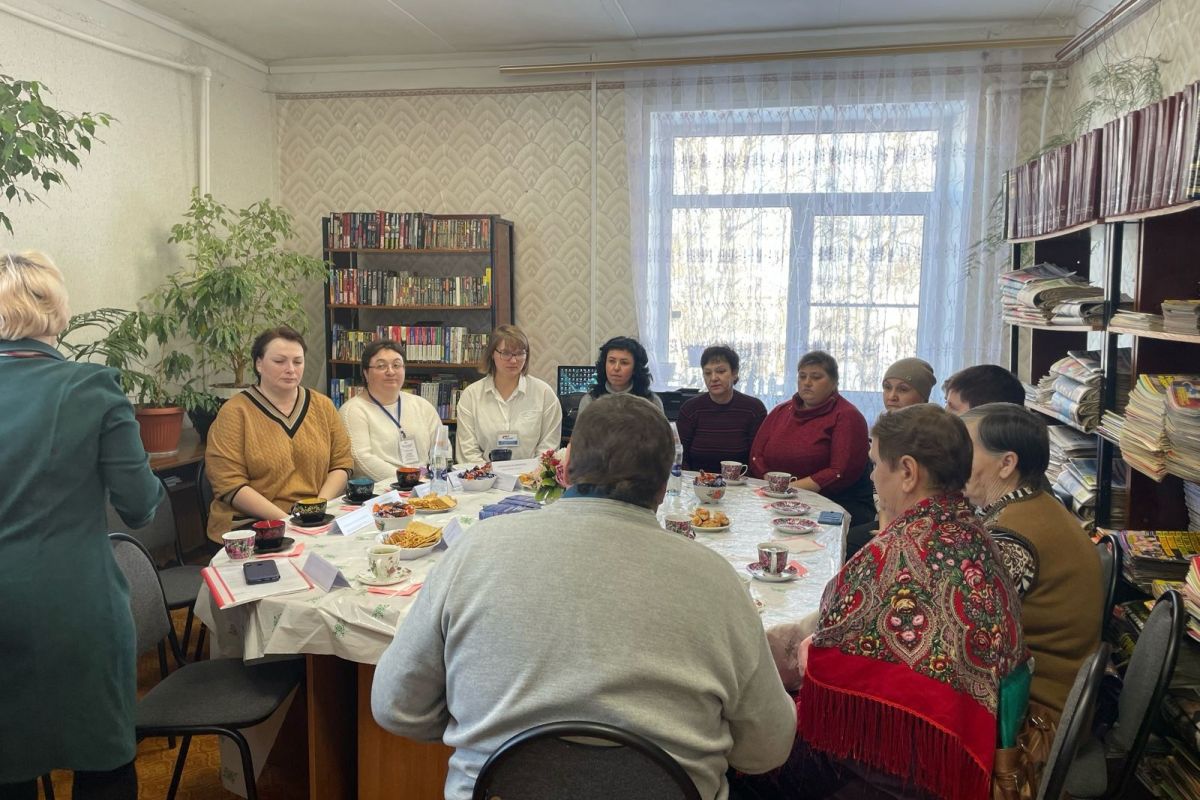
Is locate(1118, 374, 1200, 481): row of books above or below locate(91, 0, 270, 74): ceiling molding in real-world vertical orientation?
below

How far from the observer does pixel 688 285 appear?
522 cm

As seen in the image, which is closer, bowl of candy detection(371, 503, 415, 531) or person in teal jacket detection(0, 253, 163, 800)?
person in teal jacket detection(0, 253, 163, 800)

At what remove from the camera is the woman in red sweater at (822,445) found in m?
3.51

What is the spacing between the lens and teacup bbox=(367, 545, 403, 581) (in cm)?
214

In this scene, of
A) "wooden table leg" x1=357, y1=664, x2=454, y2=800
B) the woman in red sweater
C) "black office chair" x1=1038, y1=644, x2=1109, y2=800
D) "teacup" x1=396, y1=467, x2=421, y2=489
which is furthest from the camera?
the woman in red sweater

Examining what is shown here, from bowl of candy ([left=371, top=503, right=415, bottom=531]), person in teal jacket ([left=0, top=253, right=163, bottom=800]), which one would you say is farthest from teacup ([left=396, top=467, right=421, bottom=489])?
person in teal jacket ([left=0, top=253, right=163, bottom=800])

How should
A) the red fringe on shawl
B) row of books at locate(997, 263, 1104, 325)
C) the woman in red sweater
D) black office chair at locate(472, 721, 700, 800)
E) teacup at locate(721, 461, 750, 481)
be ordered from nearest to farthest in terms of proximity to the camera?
black office chair at locate(472, 721, 700, 800)
the red fringe on shawl
row of books at locate(997, 263, 1104, 325)
teacup at locate(721, 461, 750, 481)
the woman in red sweater

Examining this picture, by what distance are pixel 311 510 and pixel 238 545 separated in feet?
1.12

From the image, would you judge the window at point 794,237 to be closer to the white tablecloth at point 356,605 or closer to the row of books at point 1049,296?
the row of books at point 1049,296

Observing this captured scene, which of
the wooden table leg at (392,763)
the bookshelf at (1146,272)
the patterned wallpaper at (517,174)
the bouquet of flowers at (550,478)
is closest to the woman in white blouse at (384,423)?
the bouquet of flowers at (550,478)

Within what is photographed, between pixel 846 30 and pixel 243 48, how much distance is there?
3.66 m

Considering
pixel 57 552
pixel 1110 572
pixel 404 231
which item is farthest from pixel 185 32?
pixel 1110 572

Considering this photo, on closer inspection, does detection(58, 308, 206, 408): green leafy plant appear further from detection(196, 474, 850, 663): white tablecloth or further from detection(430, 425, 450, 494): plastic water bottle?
detection(196, 474, 850, 663): white tablecloth

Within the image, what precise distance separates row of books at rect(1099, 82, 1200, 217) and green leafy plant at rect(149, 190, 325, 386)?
3854mm
